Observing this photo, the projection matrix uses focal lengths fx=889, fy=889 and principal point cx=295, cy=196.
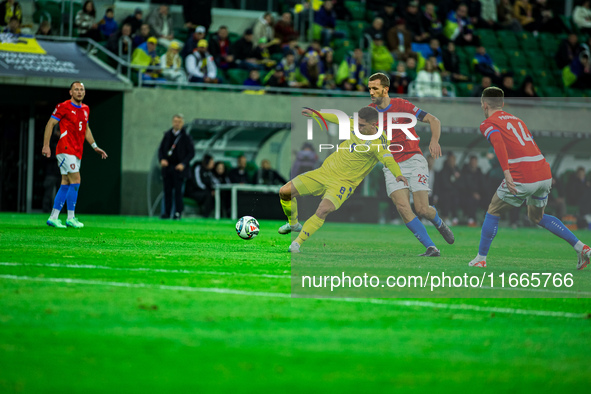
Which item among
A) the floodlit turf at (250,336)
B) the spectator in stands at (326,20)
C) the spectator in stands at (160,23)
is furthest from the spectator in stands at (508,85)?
the floodlit turf at (250,336)

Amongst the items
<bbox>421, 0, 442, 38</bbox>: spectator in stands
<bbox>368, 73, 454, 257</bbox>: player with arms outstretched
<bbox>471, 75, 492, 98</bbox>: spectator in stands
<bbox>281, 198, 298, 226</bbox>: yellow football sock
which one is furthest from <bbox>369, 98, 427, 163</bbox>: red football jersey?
Result: <bbox>421, 0, 442, 38</bbox>: spectator in stands

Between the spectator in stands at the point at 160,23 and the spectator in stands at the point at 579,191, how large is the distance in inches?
466

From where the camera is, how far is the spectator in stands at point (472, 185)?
17609 millimetres

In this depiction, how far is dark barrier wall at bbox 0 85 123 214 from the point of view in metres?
22.7

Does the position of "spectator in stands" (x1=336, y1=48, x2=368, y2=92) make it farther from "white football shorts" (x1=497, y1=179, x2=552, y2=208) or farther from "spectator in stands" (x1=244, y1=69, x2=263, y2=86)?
"white football shorts" (x1=497, y1=179, x2=552, y2=208)

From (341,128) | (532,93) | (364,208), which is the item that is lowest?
(364,208)

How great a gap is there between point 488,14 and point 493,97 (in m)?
21.6

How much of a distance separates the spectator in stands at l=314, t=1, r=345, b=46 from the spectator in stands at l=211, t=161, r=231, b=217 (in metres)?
5.97

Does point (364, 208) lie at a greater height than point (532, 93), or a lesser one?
lesser

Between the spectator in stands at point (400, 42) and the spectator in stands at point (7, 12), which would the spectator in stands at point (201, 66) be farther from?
the spectator in stands at point (400, 42)

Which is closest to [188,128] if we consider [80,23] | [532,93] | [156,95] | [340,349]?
[156,95]

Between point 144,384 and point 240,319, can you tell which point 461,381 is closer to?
point 144,384

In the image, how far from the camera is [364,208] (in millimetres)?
20281

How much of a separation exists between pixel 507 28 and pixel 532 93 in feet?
15.5
